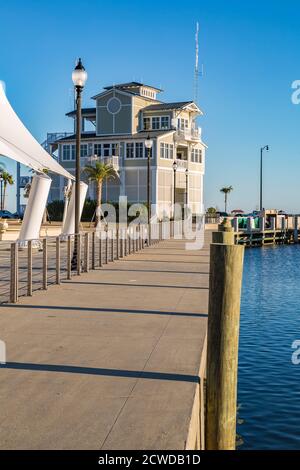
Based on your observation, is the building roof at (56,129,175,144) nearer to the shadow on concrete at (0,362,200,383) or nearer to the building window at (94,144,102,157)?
the building window at (94,144,102,157)

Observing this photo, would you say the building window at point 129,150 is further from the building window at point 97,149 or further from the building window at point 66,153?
the building window at point 66,153

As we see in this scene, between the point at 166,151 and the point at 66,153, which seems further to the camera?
the point at 66,153

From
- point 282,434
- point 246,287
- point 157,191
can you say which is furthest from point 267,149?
point 282,434

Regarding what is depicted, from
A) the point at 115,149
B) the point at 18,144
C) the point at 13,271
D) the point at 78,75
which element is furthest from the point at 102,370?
the point at 115,149

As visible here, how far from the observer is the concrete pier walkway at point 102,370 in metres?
4.79

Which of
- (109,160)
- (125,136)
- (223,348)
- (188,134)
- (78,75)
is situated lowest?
(223,348)

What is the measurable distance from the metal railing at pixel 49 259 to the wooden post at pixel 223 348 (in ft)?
16.0

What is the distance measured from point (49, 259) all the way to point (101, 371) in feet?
44.3

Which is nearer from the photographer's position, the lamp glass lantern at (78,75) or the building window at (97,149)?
the lamp glass lantern at (78,75)

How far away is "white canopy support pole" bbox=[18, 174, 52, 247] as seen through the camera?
70.7 feet

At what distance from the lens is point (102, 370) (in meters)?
6.68

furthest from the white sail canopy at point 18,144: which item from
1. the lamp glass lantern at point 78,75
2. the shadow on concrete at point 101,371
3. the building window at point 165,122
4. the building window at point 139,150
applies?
the building window at point 165,122

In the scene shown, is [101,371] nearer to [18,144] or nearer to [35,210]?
[18,144]
